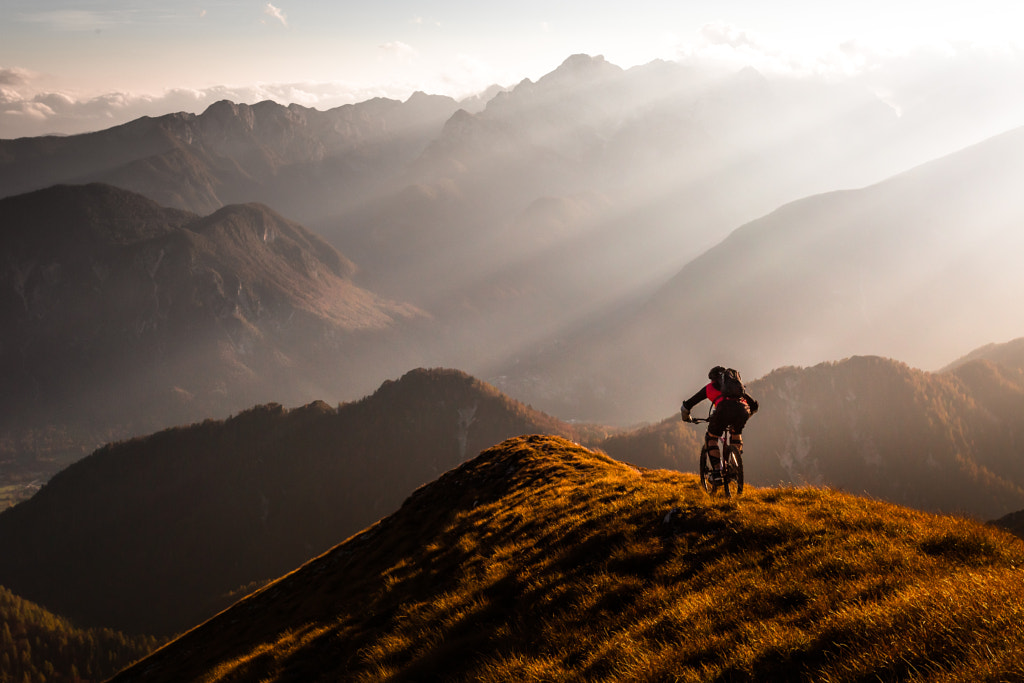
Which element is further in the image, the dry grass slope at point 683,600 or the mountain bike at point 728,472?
the mountain bike at point 728,472

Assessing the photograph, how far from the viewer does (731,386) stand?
16859 millimetres

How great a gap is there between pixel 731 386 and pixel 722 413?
101 cm

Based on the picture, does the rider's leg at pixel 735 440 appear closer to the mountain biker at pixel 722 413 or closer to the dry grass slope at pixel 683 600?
the mountain biker at pixel 722 413

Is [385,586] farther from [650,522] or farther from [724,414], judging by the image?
[724,414]

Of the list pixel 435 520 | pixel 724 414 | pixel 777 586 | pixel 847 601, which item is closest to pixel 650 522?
pixel 724 414

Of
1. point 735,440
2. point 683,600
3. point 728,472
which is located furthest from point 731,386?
→ point 683,600

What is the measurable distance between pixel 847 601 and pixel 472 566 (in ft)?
37.3

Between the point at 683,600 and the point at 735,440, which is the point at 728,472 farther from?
the point at 683,600

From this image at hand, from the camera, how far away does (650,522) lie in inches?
574

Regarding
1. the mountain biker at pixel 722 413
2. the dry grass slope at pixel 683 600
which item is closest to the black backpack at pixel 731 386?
the mountain biker at pixel 722 413

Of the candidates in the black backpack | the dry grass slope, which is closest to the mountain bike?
the dry grass slope

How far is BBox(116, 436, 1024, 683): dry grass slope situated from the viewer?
6367 mm

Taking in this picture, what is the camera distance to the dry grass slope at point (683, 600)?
20.9 ft

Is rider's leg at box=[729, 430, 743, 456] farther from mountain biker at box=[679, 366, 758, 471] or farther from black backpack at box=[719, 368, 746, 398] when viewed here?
black backpack at box=[719, 368, 746, 398]
